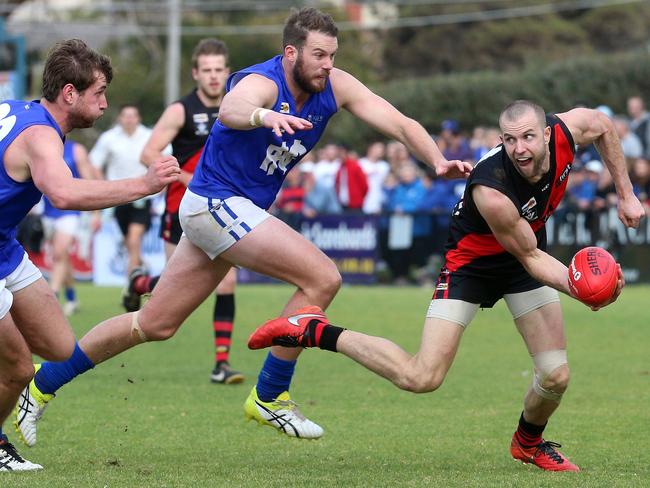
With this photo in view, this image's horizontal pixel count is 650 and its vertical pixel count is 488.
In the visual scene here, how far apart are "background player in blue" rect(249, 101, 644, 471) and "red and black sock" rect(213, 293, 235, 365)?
326 centimetres

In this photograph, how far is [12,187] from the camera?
6.02 m

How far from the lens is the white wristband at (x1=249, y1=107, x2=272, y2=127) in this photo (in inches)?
247

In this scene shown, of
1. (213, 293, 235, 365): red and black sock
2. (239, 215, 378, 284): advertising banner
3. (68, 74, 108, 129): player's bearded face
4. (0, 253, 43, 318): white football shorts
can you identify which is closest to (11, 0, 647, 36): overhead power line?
(239, 215, 378, 284): advertising banner

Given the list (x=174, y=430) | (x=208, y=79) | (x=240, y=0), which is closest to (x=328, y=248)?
(x=208, y=79)

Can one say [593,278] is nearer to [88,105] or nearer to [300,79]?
[300,79]

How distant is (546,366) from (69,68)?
3.00m

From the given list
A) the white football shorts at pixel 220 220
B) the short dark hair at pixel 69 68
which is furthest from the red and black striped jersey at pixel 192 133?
the short dark hair at pixel 69 68

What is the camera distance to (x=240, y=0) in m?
46.3

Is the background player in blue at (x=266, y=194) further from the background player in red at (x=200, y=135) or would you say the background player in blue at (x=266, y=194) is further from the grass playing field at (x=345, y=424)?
the background player in red at (x=200, y=135)

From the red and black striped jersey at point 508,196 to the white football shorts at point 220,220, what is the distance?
1110mm

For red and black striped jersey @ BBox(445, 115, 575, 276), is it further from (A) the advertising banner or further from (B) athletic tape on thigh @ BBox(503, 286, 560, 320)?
(A) the advertising banner

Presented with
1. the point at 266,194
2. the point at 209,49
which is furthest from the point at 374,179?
the point at 266,194

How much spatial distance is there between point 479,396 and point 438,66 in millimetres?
40317

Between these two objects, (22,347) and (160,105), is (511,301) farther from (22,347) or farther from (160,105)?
Answer: (160,105)
